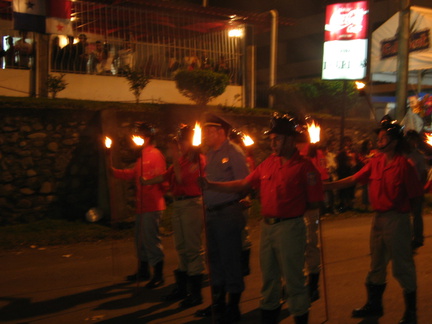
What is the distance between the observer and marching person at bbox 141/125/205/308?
21.0ft

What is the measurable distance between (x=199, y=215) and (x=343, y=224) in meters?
6.22

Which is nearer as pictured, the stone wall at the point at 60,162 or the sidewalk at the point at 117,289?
the sidewalk at the point at 117,289

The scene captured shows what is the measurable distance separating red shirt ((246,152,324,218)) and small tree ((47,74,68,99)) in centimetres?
977

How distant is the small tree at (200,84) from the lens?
14.9 m

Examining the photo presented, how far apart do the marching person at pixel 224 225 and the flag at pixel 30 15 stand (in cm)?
917

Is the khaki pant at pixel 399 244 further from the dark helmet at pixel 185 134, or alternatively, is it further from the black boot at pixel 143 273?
the black boot at pixel 143 273

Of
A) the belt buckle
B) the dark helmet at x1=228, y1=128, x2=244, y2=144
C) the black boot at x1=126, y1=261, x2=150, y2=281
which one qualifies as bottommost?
the black boot at x1=126, y1=261, x2=150, y2=281

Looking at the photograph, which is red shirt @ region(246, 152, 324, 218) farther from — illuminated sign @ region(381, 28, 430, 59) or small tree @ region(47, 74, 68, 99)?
illuminated sign @ region(381, 28, 430, 59)

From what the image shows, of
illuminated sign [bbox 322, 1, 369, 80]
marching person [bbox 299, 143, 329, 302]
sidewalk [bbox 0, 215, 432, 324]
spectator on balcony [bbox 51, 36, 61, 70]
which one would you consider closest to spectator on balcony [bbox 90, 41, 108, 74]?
spectator on balcony [bbox 51, 36, 61, 70]

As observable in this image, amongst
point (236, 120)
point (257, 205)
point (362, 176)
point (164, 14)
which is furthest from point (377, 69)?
point (362, 176)

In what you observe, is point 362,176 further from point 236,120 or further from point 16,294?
point 236,120

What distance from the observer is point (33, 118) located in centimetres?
1132

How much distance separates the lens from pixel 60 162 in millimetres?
11602

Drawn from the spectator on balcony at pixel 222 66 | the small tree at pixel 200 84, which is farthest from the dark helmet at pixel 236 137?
the spectator on balcony at pixel 222 66
